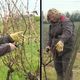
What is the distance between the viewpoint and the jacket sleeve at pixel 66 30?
532 cm

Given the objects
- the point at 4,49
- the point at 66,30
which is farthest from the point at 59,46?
the point at 4,49

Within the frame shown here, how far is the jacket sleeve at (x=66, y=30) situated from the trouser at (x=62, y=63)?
0.61ft

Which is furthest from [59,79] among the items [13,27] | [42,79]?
[13,27]

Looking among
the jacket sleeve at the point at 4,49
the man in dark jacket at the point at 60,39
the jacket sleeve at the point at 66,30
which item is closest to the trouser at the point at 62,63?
the man in dark jacket at the point at 60,39

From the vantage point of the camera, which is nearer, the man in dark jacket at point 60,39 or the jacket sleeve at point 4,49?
the jacket sleeve at point 4,49

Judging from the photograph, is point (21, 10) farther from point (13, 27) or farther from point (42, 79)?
point (42, 79)

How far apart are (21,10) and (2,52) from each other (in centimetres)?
227

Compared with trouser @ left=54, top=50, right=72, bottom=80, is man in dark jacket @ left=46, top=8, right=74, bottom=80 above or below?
above

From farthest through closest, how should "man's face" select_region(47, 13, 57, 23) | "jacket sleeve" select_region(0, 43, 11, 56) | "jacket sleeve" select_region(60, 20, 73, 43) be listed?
"man's face" select_region(47, 13, 57, 23)
"jacket sleeve" select_region(60, 20, 73, 43)
"jacket sleeve" select_region(0, 43, 11, 56)

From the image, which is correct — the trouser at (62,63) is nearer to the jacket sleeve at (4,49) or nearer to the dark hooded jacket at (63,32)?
the dark hooded jacket at (63,32)

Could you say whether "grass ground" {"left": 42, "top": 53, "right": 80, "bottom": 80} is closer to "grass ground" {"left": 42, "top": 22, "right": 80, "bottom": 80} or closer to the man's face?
"grass ground" {"left": 42, "top": 22, "right": 80, "bottom": 80}

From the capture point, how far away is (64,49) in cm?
541

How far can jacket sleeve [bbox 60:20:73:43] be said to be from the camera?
532 centimetres

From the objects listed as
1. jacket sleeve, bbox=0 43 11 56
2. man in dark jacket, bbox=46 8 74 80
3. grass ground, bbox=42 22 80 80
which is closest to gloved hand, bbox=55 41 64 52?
man in dark jacket, bbox=46 8 74 80
